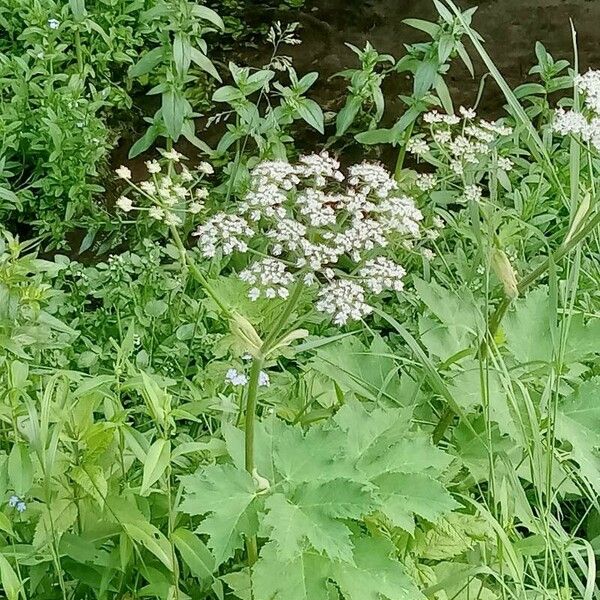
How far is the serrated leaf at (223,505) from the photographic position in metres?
1.27

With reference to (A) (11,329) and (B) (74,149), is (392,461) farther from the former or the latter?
(B) (74,149)

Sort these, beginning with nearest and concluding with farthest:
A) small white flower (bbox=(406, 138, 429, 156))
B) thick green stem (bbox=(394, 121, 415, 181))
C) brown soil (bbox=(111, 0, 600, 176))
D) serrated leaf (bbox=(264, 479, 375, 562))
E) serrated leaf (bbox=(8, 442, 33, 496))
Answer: serrated leaf (bbox=(264, 479, 375, 562)) < serrated leaf (bbox=(8, 442, 33, 496)) < small white flower (bbox=(406, 138, 429, 156)) < thick green stem (bbox=(394, 121, 415, 181)) < brown soil (bbox=(111, 0, 600, 176))

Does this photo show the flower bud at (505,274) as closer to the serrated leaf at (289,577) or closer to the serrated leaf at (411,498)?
the serrated leaf at (411,498)

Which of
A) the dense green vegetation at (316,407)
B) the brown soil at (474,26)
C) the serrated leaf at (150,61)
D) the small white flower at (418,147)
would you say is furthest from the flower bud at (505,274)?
the brown soil at (474,26)

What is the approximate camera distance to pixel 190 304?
98.6 inches

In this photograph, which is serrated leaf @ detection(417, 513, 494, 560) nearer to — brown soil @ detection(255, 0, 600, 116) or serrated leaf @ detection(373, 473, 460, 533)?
serrated leaf @ detection(373, 473, 460, 533)

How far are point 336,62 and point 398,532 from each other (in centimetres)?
280

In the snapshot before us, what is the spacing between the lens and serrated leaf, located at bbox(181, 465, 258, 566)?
4.17 ft

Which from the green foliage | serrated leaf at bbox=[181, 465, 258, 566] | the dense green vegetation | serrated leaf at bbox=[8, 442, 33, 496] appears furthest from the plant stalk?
serrated leaf at bbox=[8, 442, 33, 496]

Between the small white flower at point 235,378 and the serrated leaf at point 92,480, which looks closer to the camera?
the serrated leaf at point 92,480

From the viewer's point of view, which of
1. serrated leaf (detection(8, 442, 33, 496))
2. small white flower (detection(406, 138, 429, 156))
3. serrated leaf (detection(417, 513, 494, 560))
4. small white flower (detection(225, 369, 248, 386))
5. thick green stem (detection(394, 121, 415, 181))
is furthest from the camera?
thick green stem (detection(394, 121, 415, 181))

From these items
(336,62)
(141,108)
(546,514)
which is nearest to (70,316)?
(141,108)

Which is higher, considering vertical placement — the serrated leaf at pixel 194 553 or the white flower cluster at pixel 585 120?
the white flower cluster at pixel 585 120

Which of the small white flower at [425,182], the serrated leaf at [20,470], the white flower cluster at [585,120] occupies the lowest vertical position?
the serrated leaf at [20,470]
